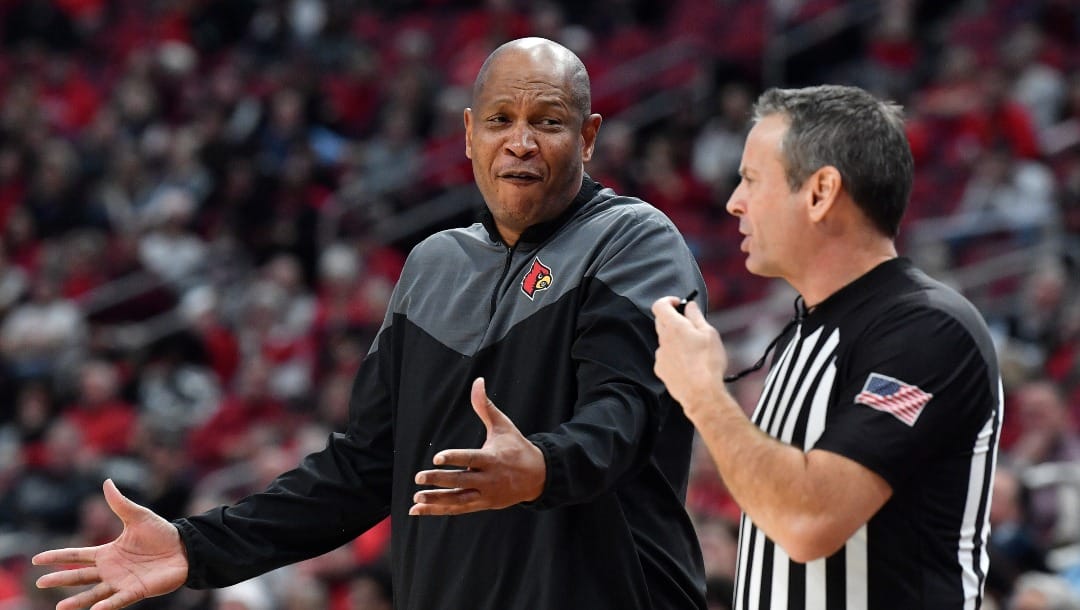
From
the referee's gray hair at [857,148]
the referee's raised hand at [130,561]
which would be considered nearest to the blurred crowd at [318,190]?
the referee's raised hand at [130,561]

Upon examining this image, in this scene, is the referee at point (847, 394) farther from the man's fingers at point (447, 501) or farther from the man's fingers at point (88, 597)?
the man's fingers at point (88, 597)

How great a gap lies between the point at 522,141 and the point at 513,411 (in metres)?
0.59

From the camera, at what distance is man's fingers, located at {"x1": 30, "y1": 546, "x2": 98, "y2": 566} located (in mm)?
3453

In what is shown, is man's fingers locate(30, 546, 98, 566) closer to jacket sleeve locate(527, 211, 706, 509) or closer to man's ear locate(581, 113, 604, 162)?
jacket sleeve locate(527, 211, 706, 509)

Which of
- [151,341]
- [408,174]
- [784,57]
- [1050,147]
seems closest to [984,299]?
[1050,147]

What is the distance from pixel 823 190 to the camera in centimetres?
314

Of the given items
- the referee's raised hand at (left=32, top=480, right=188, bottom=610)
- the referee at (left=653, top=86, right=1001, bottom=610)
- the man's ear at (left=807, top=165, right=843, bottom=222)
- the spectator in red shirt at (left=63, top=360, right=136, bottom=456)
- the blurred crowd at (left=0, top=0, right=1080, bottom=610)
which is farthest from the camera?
the spectator in red shirt at (left=63, top=360, right=136, bottom=456)

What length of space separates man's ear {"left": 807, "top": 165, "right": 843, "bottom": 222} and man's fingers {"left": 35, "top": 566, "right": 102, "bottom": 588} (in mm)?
1751

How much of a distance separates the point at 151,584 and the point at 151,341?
352 inches

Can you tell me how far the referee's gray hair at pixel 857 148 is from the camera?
3.13 m

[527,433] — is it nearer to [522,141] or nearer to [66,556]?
[522,141]

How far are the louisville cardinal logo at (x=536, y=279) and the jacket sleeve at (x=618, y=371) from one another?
0.34 feet

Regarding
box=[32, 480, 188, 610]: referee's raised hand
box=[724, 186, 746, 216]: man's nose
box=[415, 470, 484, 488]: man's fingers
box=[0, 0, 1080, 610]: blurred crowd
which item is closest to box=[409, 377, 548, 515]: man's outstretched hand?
box=[415, 470, 484, 488]: man's fingers

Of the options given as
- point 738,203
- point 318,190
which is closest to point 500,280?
point 738,203
